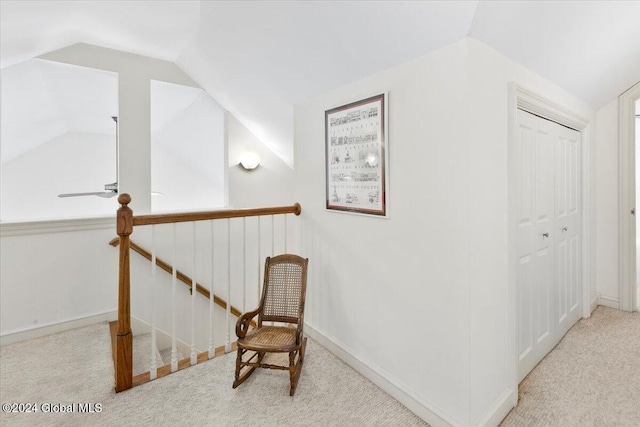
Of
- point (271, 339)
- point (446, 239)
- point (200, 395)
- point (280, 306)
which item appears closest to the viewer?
point (446, 239)

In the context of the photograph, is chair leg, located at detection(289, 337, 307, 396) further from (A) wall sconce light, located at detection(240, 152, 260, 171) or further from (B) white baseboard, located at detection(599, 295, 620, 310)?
(B) white baseboard, located at detection(599, 295, 620, 310)

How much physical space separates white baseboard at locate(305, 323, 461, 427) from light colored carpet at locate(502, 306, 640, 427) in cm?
40

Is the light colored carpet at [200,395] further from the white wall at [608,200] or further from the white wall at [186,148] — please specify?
the white wall at [608,200]

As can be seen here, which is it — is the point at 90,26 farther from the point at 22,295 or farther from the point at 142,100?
the point at 22,295

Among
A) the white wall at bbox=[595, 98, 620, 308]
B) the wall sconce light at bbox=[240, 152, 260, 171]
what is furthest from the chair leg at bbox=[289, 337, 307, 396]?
the white wall at bbox=[595, 98, 620, 308]

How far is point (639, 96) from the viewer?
2.79m

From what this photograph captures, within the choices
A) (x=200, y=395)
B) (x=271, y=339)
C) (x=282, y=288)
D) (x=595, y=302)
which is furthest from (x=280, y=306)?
(x=595, y=302)

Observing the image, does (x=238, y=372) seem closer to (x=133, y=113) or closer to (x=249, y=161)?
(x=249, y=161)

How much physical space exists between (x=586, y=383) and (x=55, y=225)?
13.6ft

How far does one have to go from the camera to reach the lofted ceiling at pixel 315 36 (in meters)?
1.47

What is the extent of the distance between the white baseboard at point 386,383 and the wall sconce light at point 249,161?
6.58 ft

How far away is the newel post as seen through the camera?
1840mm

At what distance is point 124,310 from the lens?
6.12 ft

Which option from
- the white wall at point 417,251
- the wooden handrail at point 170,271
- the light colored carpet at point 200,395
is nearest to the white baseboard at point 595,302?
the white wall at point 417,251
